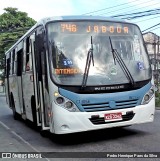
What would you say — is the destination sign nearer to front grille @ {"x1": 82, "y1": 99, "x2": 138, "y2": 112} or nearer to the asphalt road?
front grille @ {"x1": 82, "y1": 99, "x2": 138, "y2": 112}

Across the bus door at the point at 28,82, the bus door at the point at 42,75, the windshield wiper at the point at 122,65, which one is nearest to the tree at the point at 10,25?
the bus door at the point at 28,82

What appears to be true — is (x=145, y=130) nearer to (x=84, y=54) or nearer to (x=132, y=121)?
(x=132, y=121)

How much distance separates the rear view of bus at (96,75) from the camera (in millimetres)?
7816

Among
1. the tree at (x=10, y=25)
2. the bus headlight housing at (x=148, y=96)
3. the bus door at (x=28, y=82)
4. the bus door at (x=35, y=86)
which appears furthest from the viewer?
the tree at (x=10, y=25)

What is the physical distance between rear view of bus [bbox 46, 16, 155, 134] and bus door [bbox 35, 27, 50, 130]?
0.25 m

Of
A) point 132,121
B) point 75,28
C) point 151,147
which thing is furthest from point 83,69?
point 151,147

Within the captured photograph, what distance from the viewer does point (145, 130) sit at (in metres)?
9.74

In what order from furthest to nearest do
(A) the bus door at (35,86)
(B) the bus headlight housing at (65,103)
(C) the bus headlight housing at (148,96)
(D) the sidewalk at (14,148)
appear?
(A) the bus door at (35,86) < (C) the bus headlight housing at (148,96) < (B) the bus headlight housing at (65,103) < (D) the sidewalk at (14,148)

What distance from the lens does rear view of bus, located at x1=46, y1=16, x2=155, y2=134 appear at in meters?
7.82

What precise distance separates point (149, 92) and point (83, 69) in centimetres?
170

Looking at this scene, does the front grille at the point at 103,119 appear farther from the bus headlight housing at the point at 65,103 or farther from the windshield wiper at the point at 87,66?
the windshield wiper at the point at 87,66

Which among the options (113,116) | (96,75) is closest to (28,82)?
(96,75)

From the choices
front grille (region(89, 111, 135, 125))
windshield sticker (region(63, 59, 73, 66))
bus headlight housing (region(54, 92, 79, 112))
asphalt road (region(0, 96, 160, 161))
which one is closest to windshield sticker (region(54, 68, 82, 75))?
windshield sticker (region(63, 59, 73, 66))

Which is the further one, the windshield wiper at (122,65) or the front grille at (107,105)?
the windshield wiper at (122,65)
